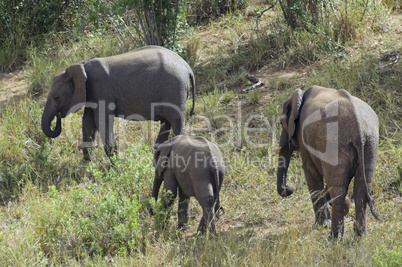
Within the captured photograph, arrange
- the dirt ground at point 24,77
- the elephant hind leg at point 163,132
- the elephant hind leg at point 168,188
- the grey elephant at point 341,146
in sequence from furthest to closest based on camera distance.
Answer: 1. the dirt ground at point 24,77
2. the elephant hind leg at point 163,132
3. the elephant hind leg at point 168,188
4. the grey elephant at point 341,146

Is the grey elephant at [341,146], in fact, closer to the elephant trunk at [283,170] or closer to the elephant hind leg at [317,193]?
the elephant hind leg at [317,193]

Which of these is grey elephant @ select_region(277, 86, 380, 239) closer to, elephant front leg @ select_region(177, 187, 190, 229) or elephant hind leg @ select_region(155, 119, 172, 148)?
elephant front leg @ select_region(177, 187, 190, 229)

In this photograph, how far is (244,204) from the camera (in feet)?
25.2

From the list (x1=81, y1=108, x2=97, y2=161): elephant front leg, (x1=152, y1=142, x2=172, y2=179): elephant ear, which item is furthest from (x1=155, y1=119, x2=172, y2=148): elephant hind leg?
(x1=152, y1=142, x2=172, y2=179): elephant ear

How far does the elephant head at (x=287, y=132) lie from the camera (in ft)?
21.6

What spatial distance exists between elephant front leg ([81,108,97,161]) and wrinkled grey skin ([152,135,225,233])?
76.1 inches

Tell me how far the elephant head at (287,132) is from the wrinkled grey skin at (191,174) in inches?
28.7

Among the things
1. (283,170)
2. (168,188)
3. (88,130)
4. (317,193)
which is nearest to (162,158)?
(168,188)

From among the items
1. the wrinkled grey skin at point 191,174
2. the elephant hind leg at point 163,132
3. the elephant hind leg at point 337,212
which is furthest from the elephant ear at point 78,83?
the elephant hind leg at point 337,212

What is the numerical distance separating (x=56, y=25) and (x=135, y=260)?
8160mm

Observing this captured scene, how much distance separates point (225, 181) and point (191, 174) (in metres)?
1.64

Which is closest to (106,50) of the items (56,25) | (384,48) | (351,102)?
(56,25)

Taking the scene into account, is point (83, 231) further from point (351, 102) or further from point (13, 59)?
point (13, 59)

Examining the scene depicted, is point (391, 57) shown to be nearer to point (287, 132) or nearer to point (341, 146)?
point (287, 132)
